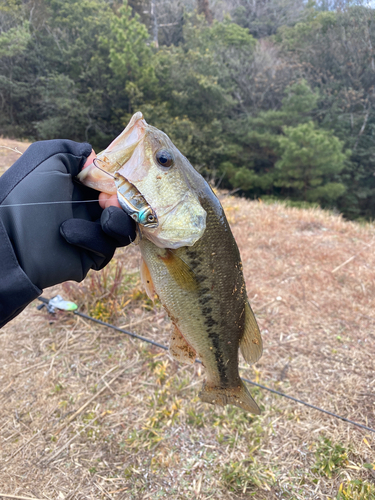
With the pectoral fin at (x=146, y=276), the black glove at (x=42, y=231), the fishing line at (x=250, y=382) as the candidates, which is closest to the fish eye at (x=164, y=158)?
the black glove at (x=42, y=231)

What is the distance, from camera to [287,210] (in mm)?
7324

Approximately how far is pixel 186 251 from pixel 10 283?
2.51 feet

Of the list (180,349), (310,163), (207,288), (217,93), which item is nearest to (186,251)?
(207,288)

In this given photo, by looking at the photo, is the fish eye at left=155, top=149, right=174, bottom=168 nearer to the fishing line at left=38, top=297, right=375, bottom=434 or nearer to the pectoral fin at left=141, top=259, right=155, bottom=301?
the pectoral fin at left=141, top=259, right=155, bottom=301

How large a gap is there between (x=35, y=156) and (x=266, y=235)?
190 inches

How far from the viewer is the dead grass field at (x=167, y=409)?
80.5 inches

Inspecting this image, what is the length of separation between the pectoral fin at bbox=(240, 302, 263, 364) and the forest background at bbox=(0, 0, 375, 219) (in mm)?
15524

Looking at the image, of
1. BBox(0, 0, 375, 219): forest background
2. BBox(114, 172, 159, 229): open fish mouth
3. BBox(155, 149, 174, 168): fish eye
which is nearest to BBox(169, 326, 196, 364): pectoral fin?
BBox(114, 172, 159, 229): open fish mouth

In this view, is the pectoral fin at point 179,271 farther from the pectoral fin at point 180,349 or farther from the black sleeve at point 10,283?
the black sleeve at point 10,283

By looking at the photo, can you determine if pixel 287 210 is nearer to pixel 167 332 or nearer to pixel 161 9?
pixel 167 332

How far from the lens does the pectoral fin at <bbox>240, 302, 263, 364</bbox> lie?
1.69 meters

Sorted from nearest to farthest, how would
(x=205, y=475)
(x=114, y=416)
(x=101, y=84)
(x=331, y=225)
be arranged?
(x=205, y=475)
(x=114, y=416)
(x=331, y=225)
(x=101, y=84)

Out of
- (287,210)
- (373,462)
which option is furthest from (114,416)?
(287,210)

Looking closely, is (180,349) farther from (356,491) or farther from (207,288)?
(356,491)
